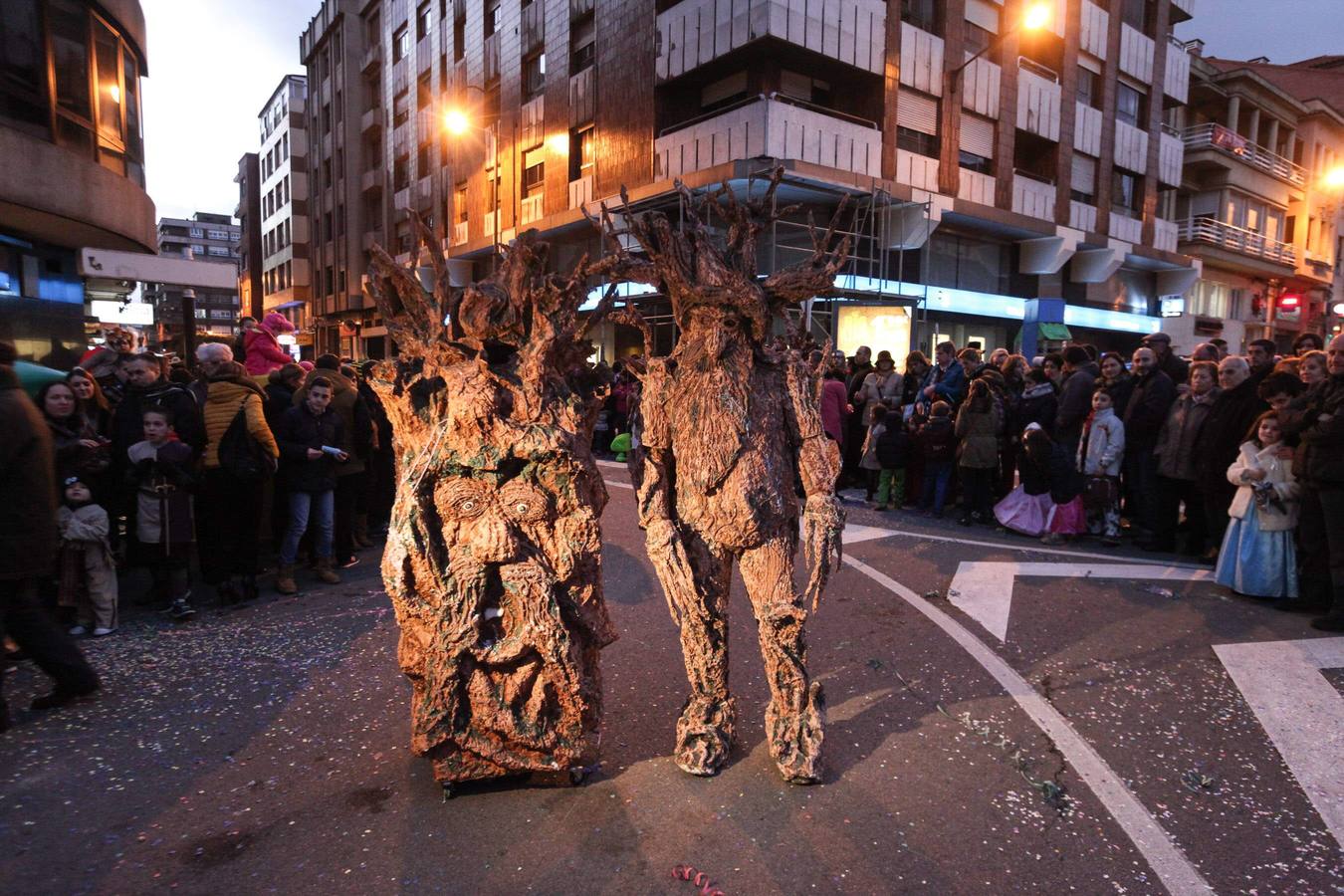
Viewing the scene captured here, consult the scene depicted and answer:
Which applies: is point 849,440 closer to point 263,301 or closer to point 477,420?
point 477,420

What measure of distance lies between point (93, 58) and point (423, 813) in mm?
15223

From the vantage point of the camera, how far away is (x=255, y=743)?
3.59 meters

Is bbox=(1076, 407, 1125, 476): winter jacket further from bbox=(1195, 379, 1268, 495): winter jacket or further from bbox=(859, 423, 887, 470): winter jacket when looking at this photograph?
bbox=(859, 423, 887, 470): winter jacket

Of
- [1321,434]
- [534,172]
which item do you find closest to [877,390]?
[1321,434]

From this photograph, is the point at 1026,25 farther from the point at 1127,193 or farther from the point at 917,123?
the point at 1127,193

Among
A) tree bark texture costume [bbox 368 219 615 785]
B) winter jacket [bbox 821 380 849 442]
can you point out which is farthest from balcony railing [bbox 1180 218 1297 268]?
tree bark texture costume [bbox 368 219 615 785]

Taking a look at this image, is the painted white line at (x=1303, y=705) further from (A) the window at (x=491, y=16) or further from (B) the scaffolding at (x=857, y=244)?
(A) the window at (x=491, y=16)

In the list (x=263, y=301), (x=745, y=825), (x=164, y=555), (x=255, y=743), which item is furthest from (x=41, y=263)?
(x=263, y=301)

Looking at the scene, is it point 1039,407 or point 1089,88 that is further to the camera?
point 1089,88

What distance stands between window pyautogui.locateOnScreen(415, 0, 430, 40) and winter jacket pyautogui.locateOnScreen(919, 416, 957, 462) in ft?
97.2

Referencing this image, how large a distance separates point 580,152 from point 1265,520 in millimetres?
19388

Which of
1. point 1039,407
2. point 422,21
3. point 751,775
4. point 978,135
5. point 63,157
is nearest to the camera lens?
point 751,775

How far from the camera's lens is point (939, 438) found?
859 cm

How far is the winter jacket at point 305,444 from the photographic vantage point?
6004mm
